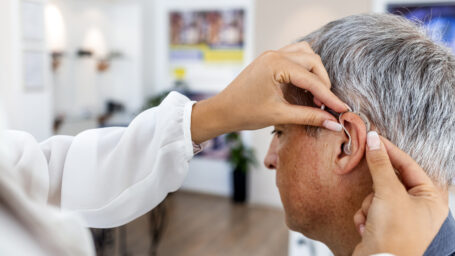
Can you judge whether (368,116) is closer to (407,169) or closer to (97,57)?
(407,169)

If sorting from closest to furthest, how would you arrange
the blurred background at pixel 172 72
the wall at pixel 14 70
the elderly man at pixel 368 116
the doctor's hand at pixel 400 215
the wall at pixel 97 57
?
the doctor's hand at pixel 400 215
the elderly man at pixel 368 116
the wall at pixel 14 70
the blurred background at pixel 172 72
the wall at pixel 97 57

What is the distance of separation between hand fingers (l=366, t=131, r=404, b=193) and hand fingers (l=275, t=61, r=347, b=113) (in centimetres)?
13

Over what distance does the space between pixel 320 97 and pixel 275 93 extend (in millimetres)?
110

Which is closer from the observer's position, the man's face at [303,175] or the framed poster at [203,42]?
the man's face at [303,175]

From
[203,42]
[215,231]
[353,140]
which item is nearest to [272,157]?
[353,140]

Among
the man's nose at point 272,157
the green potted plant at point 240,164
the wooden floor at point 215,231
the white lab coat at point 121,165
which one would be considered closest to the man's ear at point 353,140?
the man's nose at point 272,157

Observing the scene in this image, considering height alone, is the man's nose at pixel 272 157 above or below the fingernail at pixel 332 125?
below

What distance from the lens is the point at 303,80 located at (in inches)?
32.8

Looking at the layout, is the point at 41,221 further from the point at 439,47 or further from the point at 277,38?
the point at 277,38

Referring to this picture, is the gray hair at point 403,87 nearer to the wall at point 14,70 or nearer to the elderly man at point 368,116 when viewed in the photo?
the elderly man at point 368,116

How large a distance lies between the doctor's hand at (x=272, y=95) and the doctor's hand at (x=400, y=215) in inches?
7.1

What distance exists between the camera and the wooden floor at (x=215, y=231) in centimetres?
394

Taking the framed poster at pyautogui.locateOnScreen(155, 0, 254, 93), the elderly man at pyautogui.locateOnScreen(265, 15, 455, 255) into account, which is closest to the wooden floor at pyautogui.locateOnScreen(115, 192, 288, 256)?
the framed poster at pyautogui.locateOnScreen(155, 0, 254, 93)

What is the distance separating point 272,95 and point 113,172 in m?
0.54
